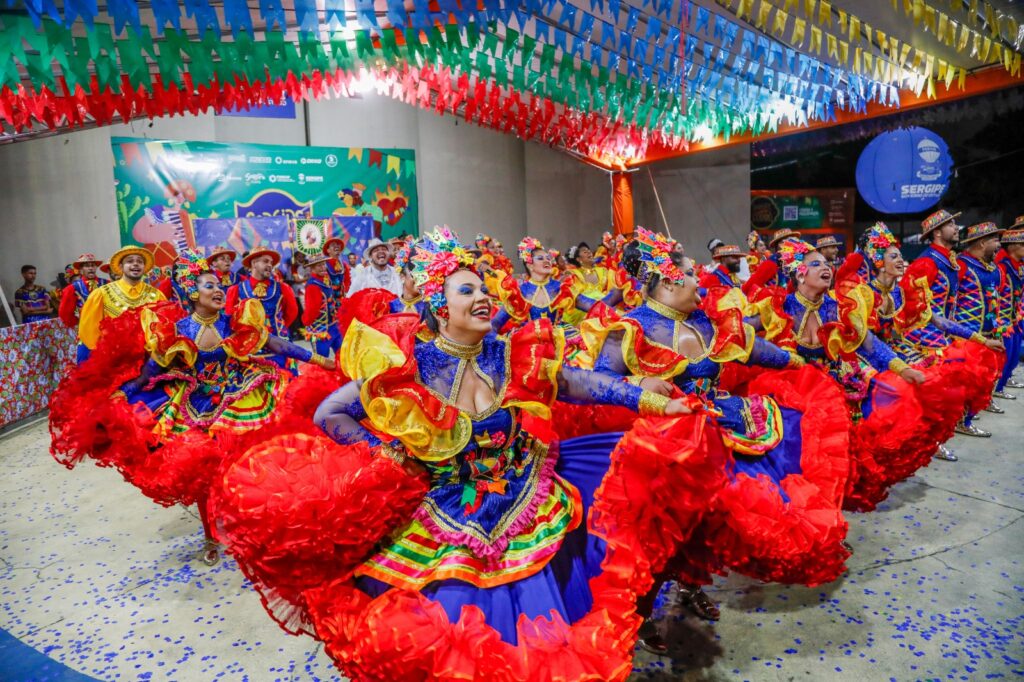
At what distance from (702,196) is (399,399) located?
13.3 meters

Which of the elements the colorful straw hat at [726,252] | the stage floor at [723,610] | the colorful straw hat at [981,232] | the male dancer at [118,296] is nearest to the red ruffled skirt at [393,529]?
the stage floor at [723,610]

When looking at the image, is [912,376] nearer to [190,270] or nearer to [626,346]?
[626,346]

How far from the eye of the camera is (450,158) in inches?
603

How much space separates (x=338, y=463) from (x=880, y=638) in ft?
8.40

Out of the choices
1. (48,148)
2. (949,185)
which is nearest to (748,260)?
(949,185)

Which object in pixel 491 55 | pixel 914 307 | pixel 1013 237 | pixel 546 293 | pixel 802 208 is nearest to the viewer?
pixel 914 307

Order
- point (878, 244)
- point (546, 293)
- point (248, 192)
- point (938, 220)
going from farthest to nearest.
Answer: point (248, 192) < point (546, 293) < point (938, 220) < point (878, 244)

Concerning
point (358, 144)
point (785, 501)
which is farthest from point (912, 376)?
point (358, 144)

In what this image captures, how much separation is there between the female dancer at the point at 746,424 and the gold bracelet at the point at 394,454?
41.2 inches

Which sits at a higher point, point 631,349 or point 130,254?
point 130,254

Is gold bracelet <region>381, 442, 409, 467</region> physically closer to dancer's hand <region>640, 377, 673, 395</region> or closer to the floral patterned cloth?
dancer's hand <region>640, 377, 673, 395</region>

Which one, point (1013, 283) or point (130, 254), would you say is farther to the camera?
point (1013, 283)

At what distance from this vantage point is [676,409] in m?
2.17

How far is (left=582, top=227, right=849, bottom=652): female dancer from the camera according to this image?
8.28ft
